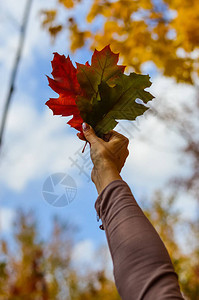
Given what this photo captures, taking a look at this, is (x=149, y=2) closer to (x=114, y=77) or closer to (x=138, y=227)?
(x=114, y=77)

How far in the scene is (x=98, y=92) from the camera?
65 centimetres

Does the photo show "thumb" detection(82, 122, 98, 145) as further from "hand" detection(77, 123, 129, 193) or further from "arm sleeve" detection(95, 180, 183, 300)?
"arm sleeve" detection(95, 180, 183, 300)

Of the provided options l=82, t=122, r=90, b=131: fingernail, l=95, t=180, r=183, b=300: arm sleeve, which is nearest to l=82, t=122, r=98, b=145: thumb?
l=82, t=122, r=90, b=131: fingernail

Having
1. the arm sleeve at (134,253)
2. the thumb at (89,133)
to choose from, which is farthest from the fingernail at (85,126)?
the arm sleeve at (134,253)

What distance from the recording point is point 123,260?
0.43 m

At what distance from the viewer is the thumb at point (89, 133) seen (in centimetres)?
60


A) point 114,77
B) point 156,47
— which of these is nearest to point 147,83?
point 114,77

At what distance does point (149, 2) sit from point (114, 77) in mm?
1809

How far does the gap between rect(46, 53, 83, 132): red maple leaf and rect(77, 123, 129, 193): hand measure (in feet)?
0.26

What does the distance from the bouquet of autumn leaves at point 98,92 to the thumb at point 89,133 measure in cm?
3

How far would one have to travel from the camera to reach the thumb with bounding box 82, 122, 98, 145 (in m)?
0.60

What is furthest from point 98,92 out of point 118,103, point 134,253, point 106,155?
point 134,253

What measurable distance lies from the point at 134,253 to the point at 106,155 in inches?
7.7

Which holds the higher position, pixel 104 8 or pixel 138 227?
pixel 104 8
